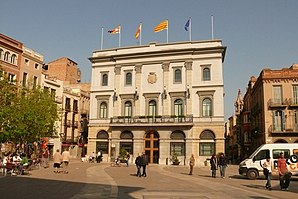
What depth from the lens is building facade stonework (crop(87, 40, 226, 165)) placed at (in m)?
41.6

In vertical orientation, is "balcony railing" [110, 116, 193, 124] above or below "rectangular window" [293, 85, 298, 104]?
below

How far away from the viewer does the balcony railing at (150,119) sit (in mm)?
41781

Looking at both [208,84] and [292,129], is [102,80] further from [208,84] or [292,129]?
[292,129]

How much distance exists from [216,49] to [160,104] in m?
10.9

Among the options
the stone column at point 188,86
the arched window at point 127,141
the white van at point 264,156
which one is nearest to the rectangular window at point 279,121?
the stone column at point 188,86

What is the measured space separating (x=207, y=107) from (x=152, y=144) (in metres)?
9.12

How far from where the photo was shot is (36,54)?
4609 centimetres

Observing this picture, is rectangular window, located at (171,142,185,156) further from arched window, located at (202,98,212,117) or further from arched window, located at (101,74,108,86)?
arched window, located at (101,74,108,86)

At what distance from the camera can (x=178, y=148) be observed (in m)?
42.1

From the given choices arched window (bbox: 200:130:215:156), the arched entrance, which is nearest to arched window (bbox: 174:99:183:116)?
the arched entrance

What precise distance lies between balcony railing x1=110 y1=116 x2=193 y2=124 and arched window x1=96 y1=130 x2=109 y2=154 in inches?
109

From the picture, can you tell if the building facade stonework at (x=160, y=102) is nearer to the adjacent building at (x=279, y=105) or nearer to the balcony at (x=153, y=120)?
the balcony at (x=153, y=120)

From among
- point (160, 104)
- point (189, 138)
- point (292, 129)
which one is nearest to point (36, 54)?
point (160, 104)

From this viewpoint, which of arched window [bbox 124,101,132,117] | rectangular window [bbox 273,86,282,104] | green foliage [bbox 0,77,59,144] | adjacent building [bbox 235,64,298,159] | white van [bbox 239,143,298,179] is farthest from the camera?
arched window [bbox 124,101,132,117]
